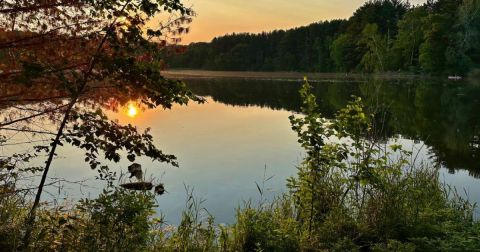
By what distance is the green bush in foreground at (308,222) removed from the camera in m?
4.87

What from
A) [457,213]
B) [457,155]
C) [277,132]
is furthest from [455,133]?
[457,213]

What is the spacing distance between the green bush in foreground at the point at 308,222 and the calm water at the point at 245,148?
3.72 ft

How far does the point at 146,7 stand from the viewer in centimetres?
457

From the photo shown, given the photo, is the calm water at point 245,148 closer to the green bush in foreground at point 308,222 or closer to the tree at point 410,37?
the green bush in foreground at point 308,222

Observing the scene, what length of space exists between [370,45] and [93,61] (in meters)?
4.27

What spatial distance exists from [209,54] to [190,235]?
14349 centimetres

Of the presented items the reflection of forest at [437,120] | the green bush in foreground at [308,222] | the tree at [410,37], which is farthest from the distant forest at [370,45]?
the reflection of forest at [437,120]

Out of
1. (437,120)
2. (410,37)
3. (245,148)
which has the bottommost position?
(245,148)

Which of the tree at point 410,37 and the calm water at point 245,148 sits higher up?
the tree at point 410,37

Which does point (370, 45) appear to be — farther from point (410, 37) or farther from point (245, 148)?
point (410, 37)

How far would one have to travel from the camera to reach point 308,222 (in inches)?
239

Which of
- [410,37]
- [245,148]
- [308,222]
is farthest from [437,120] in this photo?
[410,37]

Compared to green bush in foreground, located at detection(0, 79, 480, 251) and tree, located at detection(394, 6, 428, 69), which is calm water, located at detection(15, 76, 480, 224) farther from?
tree, located at detection(394, 6, 428, 69)

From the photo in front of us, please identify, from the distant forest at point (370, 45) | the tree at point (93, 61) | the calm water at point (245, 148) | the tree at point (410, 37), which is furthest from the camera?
the tree at point (410, 37)
